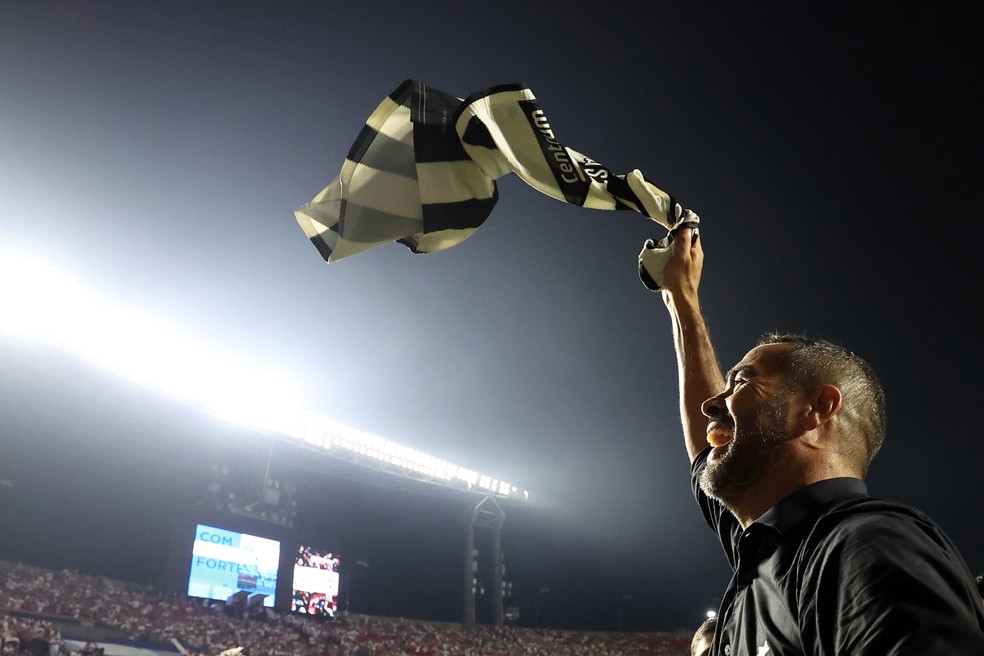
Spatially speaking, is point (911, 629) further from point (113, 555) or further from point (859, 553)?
point (113, 555)

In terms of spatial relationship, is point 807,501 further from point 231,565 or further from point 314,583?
point 314,583

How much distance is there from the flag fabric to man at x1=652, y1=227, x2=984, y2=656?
2.99 feet

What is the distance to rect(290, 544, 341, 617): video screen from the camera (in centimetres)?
2244

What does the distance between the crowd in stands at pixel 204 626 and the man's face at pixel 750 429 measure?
1462cm

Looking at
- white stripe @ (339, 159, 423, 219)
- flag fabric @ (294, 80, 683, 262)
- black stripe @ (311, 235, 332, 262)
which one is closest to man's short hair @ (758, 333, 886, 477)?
flag fabric @ (294, 80, 683, 262)

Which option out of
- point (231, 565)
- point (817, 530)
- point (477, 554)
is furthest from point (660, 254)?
point (477, 554)

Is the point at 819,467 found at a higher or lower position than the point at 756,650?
higher

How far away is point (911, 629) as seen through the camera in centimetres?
82

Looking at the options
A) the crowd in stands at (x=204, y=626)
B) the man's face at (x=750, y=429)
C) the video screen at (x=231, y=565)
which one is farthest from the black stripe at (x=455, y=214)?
the video screen at (x=231, y=565)

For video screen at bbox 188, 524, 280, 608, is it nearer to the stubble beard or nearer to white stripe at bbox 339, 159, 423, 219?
white stripe at bbox 339, 159, 423, 219

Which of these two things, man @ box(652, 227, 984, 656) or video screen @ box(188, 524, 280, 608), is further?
video screen @ box(188, 524, 280, 608)

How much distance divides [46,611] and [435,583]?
1498cm

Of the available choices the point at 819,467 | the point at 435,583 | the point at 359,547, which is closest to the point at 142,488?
the point at 359,547

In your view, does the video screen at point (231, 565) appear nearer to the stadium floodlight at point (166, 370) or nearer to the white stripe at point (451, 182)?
the stadium floodlight at point (166, 370)
